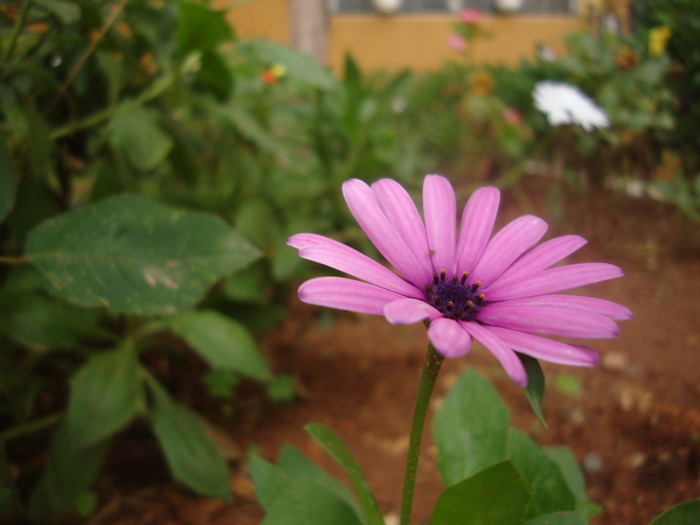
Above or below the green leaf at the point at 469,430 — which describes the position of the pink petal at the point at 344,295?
above

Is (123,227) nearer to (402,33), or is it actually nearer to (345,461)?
(345,461)

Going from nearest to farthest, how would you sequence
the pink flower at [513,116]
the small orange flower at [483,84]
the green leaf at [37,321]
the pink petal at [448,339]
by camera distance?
the pink petal at [448,339] < the green leaf at [37,321] < the pink flower at [513,116] < the small orange flower at [483,84]

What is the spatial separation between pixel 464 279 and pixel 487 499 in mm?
196

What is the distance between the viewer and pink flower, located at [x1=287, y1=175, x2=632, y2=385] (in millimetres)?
386

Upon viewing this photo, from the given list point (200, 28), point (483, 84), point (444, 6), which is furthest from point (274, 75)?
point (444, 6)

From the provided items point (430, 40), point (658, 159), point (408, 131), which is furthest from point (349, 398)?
point (430, 40)

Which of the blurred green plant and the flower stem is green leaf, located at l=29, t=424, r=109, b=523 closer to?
the blurred green plant

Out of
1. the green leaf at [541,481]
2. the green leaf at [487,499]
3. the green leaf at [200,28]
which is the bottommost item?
the green leaf at [541,481]

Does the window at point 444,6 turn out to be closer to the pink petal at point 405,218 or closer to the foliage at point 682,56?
the foliage at point 682,56

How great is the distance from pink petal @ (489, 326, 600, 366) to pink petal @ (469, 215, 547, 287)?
4.1 inches

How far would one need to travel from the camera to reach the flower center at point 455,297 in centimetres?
47

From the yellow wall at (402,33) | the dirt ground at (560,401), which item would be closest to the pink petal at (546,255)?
the dirt ground at (560,401)

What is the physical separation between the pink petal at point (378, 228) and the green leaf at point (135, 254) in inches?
8.9

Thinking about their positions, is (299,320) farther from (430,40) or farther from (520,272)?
(430,40)
